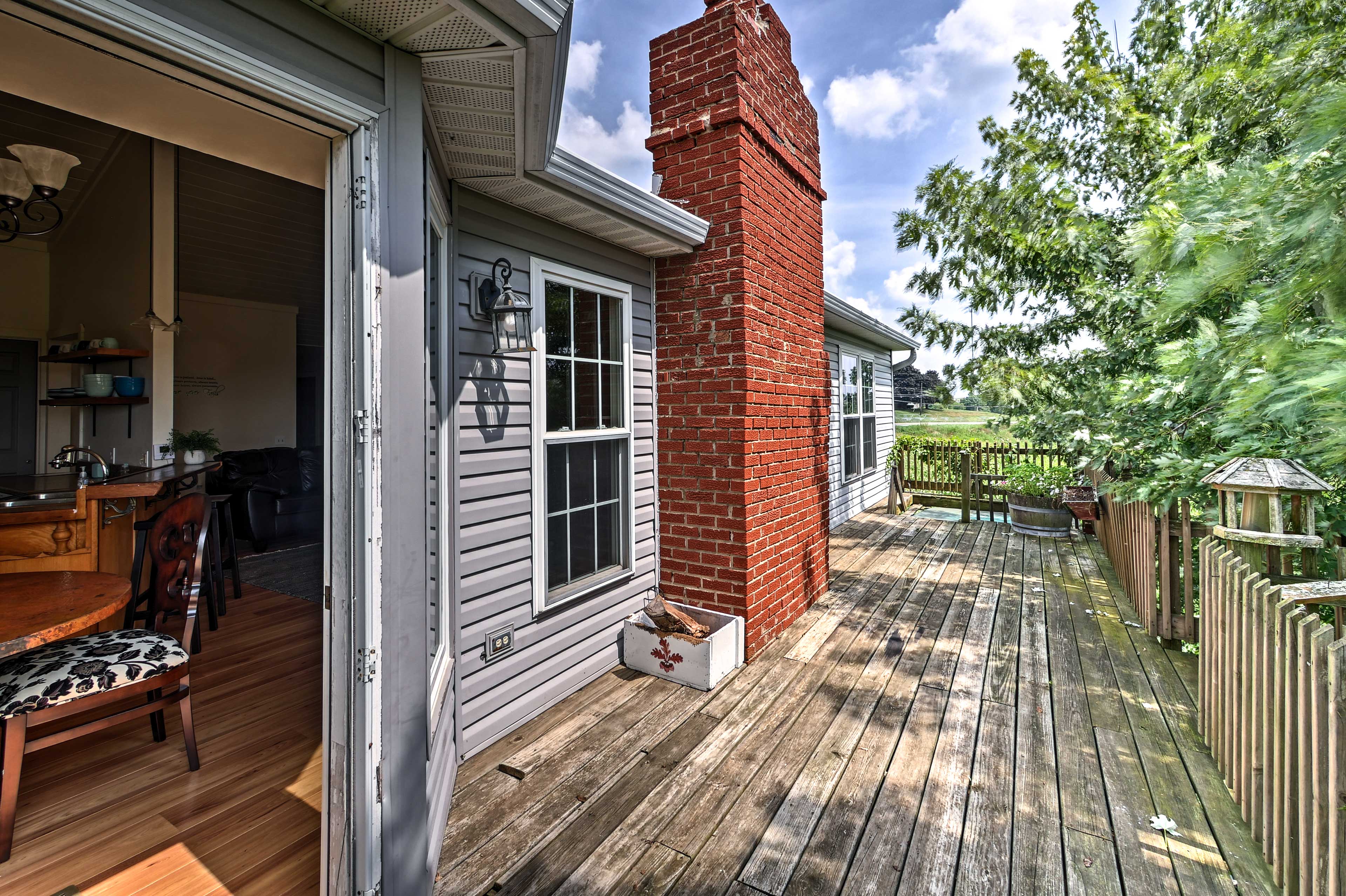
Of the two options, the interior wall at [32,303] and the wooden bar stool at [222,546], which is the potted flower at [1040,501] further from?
the interior wall at [32,303]

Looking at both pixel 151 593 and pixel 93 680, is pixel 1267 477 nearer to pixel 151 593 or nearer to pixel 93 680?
pixel 93 680

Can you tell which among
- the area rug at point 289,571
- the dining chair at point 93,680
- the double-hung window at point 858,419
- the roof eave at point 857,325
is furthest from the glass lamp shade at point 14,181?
the double-hung window at point 858,419

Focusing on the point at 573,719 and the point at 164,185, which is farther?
the point at 164,185

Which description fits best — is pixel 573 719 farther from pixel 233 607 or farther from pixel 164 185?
pixel 164 185

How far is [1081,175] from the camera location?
28.4 feet

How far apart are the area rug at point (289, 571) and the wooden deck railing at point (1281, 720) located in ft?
17.2

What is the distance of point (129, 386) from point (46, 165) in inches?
103

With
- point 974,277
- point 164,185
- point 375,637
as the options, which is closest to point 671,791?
point 375,637

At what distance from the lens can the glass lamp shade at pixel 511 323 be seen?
2584 millimetres

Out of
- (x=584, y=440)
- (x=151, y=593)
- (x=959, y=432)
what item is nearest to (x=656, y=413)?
(x=584, y=440)

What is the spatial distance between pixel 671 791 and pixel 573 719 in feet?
2.50

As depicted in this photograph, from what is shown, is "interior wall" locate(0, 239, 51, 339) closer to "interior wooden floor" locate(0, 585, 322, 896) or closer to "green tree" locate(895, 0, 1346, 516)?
"interior wooden floor" locate(0, 585, 322, 896)

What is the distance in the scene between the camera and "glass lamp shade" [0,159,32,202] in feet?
10.8

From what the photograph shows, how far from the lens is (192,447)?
18.4ft
